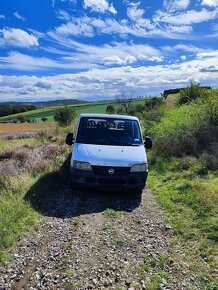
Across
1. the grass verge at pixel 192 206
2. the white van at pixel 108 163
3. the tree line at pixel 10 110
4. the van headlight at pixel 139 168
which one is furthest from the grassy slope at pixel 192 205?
the tree line at pixel 10 110

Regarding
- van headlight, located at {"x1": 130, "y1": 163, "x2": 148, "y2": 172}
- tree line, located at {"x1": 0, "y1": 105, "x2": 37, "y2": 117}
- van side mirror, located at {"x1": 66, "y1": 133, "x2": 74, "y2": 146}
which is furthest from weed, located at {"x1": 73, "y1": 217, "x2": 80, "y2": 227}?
tree line, located at {"x1": 0, "y1": 105, "x2": 37, "y2": 117}

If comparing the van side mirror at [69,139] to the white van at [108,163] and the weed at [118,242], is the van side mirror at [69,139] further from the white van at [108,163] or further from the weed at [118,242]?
the weed at [118,242]

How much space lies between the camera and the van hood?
7391mm

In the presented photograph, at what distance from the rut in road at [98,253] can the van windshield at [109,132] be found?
6.65 feet

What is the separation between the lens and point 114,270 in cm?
439

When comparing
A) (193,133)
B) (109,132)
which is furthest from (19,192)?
(193,133)

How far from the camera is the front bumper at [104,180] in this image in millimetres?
7395

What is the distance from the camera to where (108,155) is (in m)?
7.57

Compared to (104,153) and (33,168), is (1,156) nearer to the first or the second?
(33,168)

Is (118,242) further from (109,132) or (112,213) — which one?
(109,132)

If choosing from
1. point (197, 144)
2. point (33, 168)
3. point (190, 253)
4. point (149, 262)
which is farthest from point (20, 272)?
point (197, 144)

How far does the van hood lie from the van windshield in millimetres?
313

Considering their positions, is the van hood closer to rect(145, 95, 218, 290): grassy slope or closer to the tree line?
rect(145, 95, 218, 290): grassy slope

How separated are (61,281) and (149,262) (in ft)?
4.71
